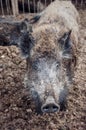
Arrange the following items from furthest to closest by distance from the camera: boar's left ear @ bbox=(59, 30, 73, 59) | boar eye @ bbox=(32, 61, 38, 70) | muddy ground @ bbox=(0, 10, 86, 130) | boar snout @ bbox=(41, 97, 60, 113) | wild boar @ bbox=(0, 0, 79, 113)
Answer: muddy ground @ bbox=(0, 10, 86, 130)
boar's left ear @ bbox=(59, 30, 73, 59)
boar eye @ bbox=(32, 61, 38, 70)
wild boar @ bbox=(0, 0, 79, 113)
boar snout @ bbox=(41, 97, 60, 113)

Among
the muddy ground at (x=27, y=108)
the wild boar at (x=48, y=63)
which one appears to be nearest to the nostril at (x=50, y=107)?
the wild boar at (x=48, y=63)

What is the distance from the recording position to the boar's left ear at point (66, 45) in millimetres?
3166

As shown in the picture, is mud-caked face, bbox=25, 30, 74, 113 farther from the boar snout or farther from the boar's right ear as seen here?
the boar's right ear

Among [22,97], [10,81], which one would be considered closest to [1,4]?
[10,81]

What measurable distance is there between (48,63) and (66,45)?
0.40 meters

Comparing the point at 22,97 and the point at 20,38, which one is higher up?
the point at 20,38

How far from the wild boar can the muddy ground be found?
31 centimetres

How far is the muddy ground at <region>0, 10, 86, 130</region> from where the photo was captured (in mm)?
3443

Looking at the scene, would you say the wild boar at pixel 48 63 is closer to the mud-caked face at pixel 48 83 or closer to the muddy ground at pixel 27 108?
the mud-caked face at pixel 48 83

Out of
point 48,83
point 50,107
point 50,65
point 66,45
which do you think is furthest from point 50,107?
point 66,45

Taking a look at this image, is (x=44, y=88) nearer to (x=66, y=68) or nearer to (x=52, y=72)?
(x=52, y=72)

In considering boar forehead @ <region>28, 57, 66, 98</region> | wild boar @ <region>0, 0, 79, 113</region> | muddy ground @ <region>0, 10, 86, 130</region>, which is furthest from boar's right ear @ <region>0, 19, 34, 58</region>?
muddy ground @ <region>0, 10, 86, 130</region>

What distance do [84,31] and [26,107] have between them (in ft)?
6.67

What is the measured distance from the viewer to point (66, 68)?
3.30 metres
